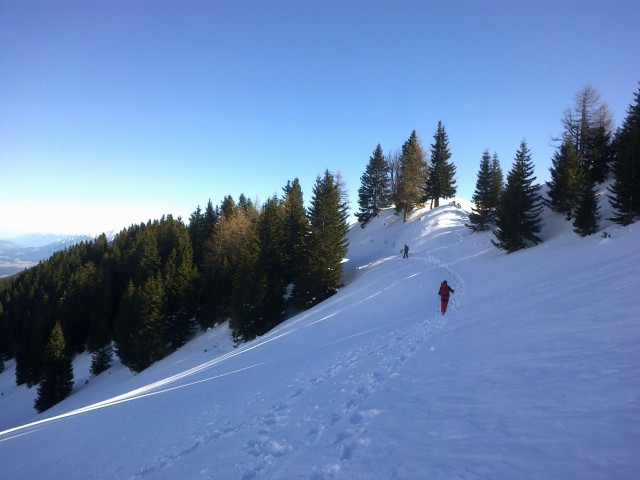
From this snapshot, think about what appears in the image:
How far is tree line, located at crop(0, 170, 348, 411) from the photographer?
29750 mm

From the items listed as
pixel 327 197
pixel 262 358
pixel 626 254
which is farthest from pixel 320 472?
pixel 327 197

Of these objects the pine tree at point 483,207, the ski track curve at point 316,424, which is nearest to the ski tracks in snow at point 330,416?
the ski track curve at point 316,424

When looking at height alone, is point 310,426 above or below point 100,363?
above

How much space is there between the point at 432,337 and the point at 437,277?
14.3 metres

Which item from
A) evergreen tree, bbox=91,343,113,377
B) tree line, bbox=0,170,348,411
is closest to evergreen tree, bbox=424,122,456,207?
tree line, bbox=0,170,348,411

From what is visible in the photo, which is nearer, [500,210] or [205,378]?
[205,378]

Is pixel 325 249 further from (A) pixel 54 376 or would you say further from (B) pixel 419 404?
(A) pixel 54 376

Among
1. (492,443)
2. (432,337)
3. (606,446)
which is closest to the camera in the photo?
A: (606,446)

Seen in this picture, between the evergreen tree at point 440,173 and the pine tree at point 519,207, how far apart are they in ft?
68.2

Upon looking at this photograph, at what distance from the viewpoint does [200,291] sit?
39.6 m

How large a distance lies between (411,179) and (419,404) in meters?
41.6

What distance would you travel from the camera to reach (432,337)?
1072 centimetres

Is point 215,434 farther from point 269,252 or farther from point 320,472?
point 269,252

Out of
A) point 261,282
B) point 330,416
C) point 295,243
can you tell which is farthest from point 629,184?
point 261,282
